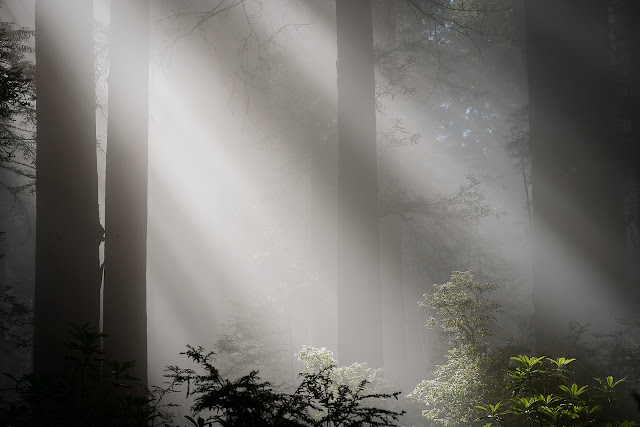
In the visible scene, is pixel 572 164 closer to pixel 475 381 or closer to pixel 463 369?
pixel 463 369

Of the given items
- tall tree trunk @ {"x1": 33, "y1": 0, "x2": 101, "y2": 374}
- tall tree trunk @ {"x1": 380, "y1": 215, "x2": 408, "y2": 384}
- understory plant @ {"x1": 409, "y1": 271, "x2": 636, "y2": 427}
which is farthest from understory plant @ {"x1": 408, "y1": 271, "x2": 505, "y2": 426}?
tall tree trunk @ {"x1": 380, "y1": 215, "x2": 408, "y2": 384}

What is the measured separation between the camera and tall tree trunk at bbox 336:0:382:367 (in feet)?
24.4

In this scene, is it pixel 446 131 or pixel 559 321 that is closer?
pixel 559 321

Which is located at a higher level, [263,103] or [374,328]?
[263,103]

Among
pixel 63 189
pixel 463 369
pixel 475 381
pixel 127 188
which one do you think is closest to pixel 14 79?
pixel 63 189

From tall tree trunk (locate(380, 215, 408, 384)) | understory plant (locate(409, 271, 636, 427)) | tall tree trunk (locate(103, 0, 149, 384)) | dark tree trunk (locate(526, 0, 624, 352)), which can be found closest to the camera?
understory plant (locate(409, 271, 636, 427))

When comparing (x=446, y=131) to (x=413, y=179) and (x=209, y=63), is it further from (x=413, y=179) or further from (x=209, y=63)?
(x=209, y=63)

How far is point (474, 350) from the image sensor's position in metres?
5.39

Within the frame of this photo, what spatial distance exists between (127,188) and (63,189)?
91cm

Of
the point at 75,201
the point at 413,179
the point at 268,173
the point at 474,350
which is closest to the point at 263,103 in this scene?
the point at 268,173

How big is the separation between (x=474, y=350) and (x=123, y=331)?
14.0 ft

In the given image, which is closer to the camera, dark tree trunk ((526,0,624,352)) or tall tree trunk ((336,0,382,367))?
tall tree trunk ((336,0,382,367))

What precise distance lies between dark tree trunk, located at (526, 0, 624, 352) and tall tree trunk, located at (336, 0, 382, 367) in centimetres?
405

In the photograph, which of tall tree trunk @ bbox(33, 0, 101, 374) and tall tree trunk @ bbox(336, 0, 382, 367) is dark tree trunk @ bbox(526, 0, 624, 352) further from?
tall tree trunk @ bbox(33, 0, 101, 374)
